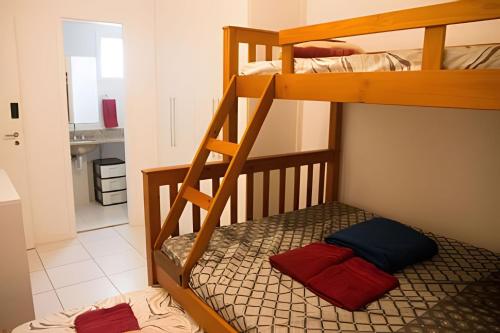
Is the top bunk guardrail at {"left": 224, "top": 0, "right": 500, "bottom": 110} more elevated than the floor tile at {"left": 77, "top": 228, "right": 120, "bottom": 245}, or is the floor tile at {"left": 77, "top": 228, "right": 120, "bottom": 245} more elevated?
the top bunk guardrail at {"left": 224, "top": 0, "right": 500, "bottom": 110}

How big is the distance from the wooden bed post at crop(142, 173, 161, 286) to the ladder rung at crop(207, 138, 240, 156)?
13.8 inches

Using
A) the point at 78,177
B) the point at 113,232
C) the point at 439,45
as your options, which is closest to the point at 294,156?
the point at 439,45

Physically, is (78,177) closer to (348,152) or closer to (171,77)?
(171,77)

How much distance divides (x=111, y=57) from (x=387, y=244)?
3.84 metres

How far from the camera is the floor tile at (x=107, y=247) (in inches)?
129

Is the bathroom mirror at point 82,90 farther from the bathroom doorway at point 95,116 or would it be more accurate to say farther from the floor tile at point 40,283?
the floor tile at point 40,283

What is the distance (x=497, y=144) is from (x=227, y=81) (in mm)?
1383

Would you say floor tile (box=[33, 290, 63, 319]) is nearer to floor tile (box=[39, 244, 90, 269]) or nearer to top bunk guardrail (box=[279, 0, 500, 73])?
floor tile (box=[39, 244, 90, 269])

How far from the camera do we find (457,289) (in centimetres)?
153

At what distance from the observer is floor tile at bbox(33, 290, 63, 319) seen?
2375 mm

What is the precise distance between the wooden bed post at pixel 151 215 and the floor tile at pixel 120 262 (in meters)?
1.06

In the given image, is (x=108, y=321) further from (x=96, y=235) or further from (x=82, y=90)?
(x=82, y=90)

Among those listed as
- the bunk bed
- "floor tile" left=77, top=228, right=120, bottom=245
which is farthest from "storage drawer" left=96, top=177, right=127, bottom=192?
the bunk bed

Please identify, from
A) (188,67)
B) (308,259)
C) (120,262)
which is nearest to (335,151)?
(308,259)
